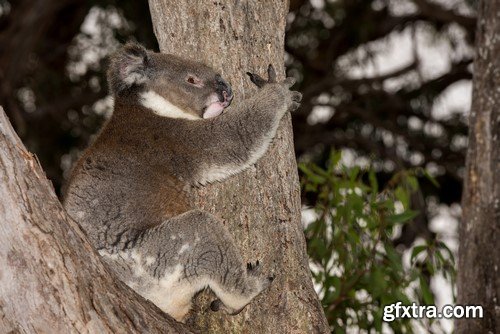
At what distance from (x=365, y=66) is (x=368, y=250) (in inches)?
111

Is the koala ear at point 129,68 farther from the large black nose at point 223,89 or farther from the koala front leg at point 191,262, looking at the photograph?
the koala front leg at point 191,262

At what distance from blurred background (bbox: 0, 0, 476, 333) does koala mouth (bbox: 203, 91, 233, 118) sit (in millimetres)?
2974

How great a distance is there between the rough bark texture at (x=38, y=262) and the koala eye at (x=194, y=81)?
3.30 ft

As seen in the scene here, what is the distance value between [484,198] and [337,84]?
9.94 ft

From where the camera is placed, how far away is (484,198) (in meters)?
3.23

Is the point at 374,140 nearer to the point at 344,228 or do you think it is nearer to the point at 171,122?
the point at 344,228

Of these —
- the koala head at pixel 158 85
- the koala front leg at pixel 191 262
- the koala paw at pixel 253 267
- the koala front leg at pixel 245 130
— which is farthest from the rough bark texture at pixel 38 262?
the koala head at pixel 158 85

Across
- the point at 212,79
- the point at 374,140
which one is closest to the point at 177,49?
the point at 212,79

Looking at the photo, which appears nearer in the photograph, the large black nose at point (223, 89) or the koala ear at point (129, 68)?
the large black nose at point (223, 89)

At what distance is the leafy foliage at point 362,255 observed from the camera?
4.00 metres

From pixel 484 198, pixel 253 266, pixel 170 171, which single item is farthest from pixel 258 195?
pixel 484 198

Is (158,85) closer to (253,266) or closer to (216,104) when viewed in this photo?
(216,104)

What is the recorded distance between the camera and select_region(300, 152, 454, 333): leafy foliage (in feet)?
13.1

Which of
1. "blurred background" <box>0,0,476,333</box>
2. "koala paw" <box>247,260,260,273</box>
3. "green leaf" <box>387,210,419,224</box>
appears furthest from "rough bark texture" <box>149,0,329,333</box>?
"blurred background" <box>0,0,476,333</box>
